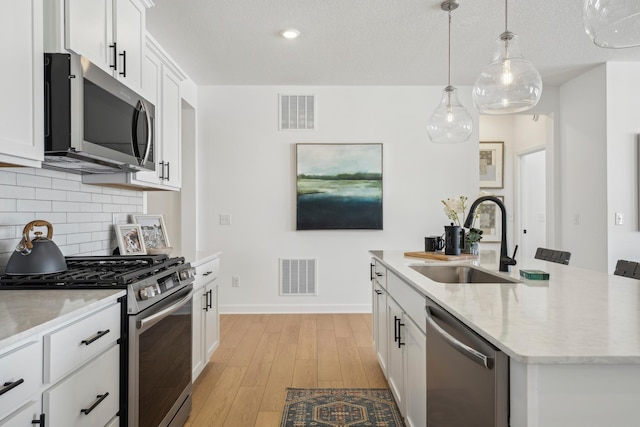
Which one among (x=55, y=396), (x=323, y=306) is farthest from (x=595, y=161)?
(x=55, y=396)

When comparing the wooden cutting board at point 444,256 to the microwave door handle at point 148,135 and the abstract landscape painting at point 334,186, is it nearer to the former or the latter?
the microwave door handle at point 148,135

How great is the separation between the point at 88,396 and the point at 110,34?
5.49 ft

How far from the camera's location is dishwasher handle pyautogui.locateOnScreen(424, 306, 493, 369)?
992mm

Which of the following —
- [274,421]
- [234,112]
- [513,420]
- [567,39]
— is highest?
[567,39]

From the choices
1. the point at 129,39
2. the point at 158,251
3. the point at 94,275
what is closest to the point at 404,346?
the point at 94,275

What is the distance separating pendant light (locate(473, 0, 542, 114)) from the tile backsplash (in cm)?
228

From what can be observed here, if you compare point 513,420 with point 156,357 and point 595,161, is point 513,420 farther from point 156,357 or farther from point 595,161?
point 595,161

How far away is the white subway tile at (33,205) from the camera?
1.92 m

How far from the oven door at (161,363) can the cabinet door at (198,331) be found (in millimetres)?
260

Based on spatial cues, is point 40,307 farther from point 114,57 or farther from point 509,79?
point 509,79

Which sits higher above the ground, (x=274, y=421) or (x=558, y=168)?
(x=558, y=168)

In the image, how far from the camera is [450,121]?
2.78 meters

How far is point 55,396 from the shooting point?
1.15 meters

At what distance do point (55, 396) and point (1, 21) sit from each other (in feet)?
4.09
